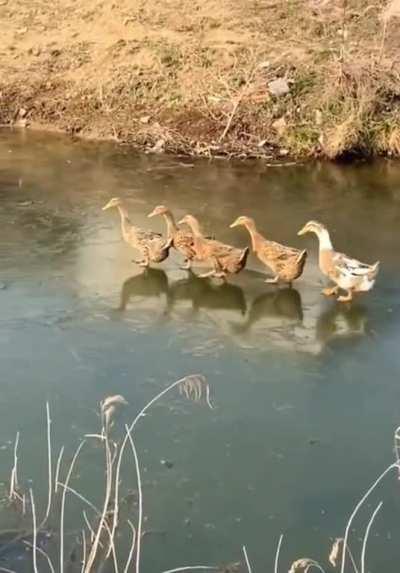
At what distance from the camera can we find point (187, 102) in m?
14.1

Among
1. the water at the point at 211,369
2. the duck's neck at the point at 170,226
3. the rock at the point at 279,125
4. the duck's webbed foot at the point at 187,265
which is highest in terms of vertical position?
the rock at the point at 279,125

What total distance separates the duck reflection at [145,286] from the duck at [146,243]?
12 centimetres

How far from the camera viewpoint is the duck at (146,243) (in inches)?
344

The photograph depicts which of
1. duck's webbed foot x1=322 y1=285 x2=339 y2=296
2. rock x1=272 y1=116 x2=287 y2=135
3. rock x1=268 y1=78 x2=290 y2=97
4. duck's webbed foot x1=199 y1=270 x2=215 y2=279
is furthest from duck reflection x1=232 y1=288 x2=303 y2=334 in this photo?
rock x1=268 y1=78 x2=290 y2=97

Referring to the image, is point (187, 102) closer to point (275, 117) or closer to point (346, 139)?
point (275, 117)

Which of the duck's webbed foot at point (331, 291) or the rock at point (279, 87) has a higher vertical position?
the rock at point (279, 87)

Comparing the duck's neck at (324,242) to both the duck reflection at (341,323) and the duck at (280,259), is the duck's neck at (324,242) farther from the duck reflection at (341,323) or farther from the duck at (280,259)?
the duck reflection at (341,323)

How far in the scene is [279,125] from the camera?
43.8 feet

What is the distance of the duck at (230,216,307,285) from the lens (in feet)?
27.4

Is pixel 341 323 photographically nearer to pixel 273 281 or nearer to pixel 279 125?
pixel 273 281

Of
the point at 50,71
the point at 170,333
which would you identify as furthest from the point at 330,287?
the point at 50,71

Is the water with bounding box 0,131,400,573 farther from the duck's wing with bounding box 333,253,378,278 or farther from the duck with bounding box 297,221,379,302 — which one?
the duck's wing with bounding box 333,253,378,278

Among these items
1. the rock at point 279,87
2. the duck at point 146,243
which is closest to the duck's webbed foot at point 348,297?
the duck at point 146,243

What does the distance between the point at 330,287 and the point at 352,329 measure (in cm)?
82
